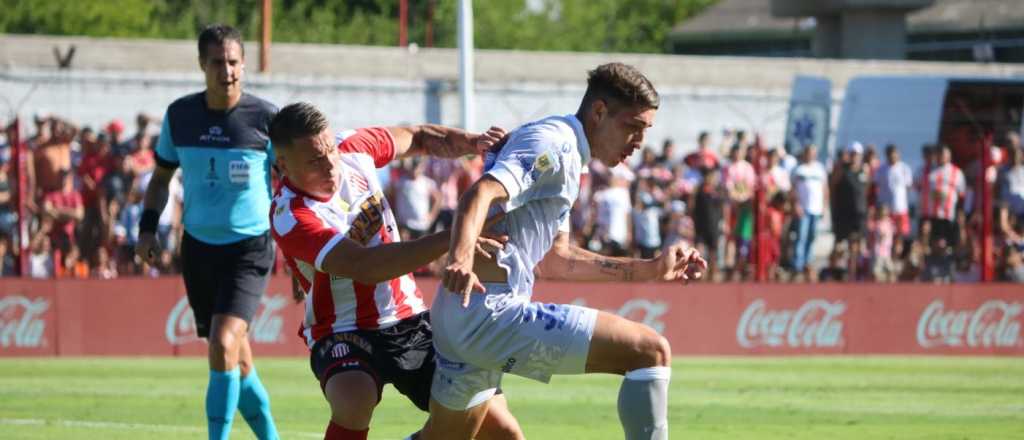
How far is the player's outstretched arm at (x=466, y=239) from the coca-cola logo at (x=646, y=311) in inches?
472

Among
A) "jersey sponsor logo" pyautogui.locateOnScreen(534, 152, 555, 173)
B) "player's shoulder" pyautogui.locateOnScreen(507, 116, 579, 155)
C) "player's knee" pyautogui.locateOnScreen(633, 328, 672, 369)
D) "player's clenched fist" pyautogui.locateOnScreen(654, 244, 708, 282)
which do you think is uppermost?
"player's shoulder" pyautogui.locateOnScreen(507, 116, 579, 155)

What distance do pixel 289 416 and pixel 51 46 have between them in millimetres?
18370

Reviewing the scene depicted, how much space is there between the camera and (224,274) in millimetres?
8789

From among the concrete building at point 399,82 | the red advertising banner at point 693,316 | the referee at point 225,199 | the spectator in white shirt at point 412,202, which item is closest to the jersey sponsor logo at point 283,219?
the referee at point 225,199

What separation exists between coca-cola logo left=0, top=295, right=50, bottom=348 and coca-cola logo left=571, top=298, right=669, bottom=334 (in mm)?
5964

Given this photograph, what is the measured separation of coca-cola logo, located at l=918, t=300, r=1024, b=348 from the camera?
61.0ft

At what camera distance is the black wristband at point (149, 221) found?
29.9 feet

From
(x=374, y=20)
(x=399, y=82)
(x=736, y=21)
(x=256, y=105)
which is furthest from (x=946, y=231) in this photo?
(x=374, y=20)

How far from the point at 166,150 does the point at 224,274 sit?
85cm

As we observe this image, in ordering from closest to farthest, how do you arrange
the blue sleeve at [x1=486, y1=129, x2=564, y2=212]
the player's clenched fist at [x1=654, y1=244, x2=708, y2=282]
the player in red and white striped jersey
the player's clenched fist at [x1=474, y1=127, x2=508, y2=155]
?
the blue sleeve at [x1=486, y1=129, x2=564, y2=212] < the player's clenched fist at [x1=654, y1=244, x2=708, y2=282] < the player's clenched fist at [x1=474, y1=127, x2=508, y2=155] < the player in red and white striped jersey

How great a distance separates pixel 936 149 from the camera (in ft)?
66.6

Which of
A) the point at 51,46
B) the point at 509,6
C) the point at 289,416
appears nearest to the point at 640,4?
the point at 509,6

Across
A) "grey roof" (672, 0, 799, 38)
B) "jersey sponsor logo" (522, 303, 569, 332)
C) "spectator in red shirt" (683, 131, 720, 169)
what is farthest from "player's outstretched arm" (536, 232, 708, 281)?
"grey roof" (672, 0, 799, 38)

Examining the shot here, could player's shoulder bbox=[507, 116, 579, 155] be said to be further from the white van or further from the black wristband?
the white van
